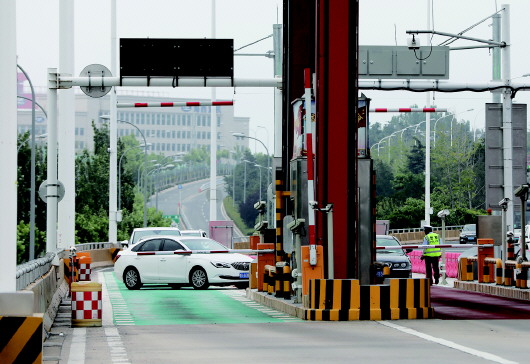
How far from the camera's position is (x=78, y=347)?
1520 centimetres

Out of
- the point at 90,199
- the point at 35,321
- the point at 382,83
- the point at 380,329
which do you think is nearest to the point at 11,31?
the point at 35,321

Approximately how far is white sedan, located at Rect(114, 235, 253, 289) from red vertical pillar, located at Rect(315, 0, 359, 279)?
1150cm

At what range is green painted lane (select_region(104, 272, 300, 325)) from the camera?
2033 centimetres

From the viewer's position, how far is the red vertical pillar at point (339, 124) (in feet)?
65.9

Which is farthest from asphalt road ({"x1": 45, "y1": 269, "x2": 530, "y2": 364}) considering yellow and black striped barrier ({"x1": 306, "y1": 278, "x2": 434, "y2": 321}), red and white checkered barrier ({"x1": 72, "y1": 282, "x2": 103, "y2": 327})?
yellow and black striped barrier ({"x1": 306, "y1": 278, "x2": 434, "y2": 321})

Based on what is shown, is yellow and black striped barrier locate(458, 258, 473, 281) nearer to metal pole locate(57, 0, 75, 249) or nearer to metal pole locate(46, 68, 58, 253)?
metal pole locate(46, 68, 58, 253)

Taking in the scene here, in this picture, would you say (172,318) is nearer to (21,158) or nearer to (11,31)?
(11,31)

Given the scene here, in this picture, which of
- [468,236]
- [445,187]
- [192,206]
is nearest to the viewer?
[468,236]

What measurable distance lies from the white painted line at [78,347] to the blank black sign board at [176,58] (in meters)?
13.7

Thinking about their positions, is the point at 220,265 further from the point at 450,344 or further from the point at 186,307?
the point at 450,344

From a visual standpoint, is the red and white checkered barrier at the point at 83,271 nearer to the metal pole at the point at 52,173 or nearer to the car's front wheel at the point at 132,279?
the metal pole at the point at 52,173

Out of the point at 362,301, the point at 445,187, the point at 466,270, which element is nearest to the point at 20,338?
the point at 362,301

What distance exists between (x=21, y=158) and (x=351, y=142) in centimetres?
5998

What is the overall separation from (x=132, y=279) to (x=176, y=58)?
20.5 feet
